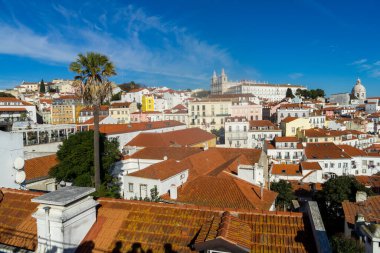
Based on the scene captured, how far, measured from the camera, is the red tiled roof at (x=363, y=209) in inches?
566

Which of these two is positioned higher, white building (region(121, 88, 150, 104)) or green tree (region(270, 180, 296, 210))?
white building (region(121, 88, 150, 104))

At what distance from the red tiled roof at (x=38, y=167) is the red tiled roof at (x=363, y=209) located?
20.1 metres

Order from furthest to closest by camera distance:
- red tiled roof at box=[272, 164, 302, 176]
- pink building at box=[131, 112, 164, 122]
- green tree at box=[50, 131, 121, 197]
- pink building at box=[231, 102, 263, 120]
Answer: pink building at box=[231, 102, 263, 120]
pink building at box=[131, 112, 164, 122]
red tiled roof at box=[272, 164, 302, 176]
green tree at box=[50, 131, 121, 197]

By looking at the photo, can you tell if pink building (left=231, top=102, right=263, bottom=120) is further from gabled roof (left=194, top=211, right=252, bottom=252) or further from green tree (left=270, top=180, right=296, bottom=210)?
gabled roof (left=194, top=211, right=252, bottom=252)

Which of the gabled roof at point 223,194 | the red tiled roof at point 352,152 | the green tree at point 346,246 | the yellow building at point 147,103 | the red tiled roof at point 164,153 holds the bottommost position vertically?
the red tiled roof at point 352,152

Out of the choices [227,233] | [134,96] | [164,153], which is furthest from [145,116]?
[227,233]

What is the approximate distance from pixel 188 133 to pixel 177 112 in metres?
31.7

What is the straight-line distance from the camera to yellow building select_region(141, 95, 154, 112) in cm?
8662

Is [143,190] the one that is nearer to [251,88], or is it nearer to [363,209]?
[363,209]

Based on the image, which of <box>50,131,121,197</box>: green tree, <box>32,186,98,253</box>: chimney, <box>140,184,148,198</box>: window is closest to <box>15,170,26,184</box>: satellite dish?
<box>32,186,98,253</box>: chimney

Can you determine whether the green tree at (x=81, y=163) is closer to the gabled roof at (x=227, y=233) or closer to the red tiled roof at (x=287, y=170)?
the gabled roof at (x=227, y=233)

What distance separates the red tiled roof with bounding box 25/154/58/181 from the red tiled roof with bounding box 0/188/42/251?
14.8 meters

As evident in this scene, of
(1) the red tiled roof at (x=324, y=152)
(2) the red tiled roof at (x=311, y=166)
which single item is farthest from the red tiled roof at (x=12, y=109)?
(1) the red tiled roof at (x=324, y=152)

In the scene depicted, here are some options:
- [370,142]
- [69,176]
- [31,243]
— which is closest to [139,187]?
[69,176]
